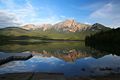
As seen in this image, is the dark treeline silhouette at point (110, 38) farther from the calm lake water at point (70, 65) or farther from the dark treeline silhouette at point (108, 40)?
the calm lake water at point (70, 65)

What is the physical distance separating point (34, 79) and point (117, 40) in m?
122

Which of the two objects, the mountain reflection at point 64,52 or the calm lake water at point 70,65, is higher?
the calm lake water at point 70,65

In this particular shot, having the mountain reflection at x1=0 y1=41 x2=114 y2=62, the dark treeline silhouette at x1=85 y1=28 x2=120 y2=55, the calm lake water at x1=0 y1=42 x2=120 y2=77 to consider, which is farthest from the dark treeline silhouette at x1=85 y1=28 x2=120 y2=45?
the calm lake water at x1=0 y1=42 x2=120 y2=77

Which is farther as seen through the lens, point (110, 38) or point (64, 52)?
point (110, 38)

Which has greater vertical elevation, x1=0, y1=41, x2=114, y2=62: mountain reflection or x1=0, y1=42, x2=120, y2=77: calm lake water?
x1=0, y1=42, x2=120, y2=77: calm lake water

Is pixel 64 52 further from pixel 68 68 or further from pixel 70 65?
pixel 68 68

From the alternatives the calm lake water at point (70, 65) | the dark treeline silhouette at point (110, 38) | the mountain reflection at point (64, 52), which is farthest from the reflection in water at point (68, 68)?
the dark treeline silhouette at point (110, 38)

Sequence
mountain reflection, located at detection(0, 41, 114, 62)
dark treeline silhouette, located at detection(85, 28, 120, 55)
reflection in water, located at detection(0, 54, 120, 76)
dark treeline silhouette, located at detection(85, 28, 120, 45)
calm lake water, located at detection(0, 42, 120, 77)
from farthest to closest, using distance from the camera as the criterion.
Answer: dark treeline silhouette, located at detection(85, 28, 120, 45) → dark treeline silhouette, located at detection(85, 28, 120, 55) → mountain reflection, located at detection(0, 41, 114, 62) → calm lake water, located at detection(0, 42, 120, 77) → reflection in water, located at detection(0, 54, 120, 76)

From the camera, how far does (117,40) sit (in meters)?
142

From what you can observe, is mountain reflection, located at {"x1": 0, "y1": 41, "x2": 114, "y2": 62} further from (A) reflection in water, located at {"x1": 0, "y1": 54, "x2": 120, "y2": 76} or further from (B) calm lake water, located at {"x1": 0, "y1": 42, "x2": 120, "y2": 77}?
(A) reflection in water, located at {"x1": 0, "y1": 54, "x2": 120, "y2": 76}

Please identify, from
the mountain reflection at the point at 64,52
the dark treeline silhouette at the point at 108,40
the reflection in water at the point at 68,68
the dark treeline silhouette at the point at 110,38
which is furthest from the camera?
the dark treeline silhouette at the point at 110,38

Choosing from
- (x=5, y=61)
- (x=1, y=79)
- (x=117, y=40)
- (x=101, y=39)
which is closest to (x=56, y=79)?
(x=1, y=79)

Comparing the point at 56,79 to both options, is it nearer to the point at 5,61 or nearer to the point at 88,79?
the point at 88,79

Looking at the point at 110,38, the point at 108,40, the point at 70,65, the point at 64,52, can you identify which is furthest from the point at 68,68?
the point at 108,40
